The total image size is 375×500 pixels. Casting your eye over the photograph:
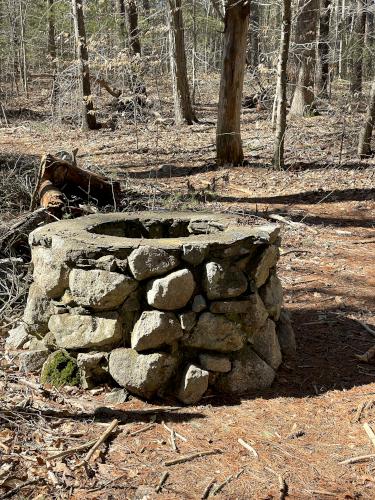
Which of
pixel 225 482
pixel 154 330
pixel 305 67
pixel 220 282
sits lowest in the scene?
pixel 225 482

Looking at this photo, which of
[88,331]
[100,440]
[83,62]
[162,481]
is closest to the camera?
[162,481]

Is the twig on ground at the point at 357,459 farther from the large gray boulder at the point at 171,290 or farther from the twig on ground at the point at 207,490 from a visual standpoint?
the large gray boulder at the point at 171,290

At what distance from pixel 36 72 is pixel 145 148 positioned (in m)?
23.2

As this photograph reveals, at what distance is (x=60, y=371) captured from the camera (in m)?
4.17

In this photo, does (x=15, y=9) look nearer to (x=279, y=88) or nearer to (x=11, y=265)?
(x=279, y=88)

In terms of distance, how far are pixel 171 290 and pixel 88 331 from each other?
27.1 inches

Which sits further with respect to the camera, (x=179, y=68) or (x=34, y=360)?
(x=179, y=68)

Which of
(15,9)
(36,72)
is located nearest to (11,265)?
(15,9)

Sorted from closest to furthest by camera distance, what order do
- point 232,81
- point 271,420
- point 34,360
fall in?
point 271,420, point 34,360, point 232,81

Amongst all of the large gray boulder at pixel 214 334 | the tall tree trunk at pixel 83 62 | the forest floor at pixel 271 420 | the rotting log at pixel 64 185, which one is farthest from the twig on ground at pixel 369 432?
the tall tree trunk at pixel 83 62

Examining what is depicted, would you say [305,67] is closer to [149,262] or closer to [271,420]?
[149,262]

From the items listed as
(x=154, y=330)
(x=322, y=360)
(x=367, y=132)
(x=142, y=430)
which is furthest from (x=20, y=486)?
(x=367, y=132)

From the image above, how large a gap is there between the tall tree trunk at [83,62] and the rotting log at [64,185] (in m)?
5.33

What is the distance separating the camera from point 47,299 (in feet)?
14.4
